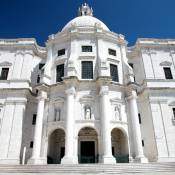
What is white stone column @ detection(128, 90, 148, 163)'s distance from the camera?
75.9 ft

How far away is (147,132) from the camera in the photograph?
88.6 feet

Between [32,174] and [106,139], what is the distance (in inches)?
340

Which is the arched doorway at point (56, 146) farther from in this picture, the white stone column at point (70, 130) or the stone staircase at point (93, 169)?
the stone staircase at point (93, 169)

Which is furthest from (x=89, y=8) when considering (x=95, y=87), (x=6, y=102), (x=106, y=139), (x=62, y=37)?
(x=106, y=139)

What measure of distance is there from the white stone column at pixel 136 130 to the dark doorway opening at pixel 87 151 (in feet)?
17.0

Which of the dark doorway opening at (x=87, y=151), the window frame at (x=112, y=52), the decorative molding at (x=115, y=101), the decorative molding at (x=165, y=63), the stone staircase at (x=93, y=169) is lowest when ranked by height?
the stone staircase at (x=93, y=169)

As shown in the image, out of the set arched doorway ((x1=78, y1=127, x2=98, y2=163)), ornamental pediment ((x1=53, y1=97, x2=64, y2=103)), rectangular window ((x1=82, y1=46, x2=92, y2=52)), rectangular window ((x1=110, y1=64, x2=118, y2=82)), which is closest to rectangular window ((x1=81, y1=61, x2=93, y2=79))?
rectangular window ((x1=82, y1=46, x2=92, y2=52))

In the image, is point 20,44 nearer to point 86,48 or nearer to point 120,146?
point 86,48

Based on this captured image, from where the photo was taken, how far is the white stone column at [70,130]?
21.8 metres

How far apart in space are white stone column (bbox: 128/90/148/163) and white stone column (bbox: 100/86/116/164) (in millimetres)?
3148

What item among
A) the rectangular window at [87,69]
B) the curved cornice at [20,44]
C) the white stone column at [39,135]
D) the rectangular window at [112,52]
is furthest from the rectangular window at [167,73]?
the curved cornice at [20,44]

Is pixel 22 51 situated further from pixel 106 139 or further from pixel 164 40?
pixel 164 40

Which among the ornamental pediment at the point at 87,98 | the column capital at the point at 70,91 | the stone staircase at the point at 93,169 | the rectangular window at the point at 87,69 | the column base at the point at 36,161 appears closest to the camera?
the stone staircase at the point at 93,169

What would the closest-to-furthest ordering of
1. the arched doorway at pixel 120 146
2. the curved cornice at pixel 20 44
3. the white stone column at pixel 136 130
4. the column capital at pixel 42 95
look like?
1. the white stone column at pixel 136 130
2. the arched doorway at pixel 120 146
3. the column capital at pixel 42 95
4. the curved cornice at pixel 20 44
